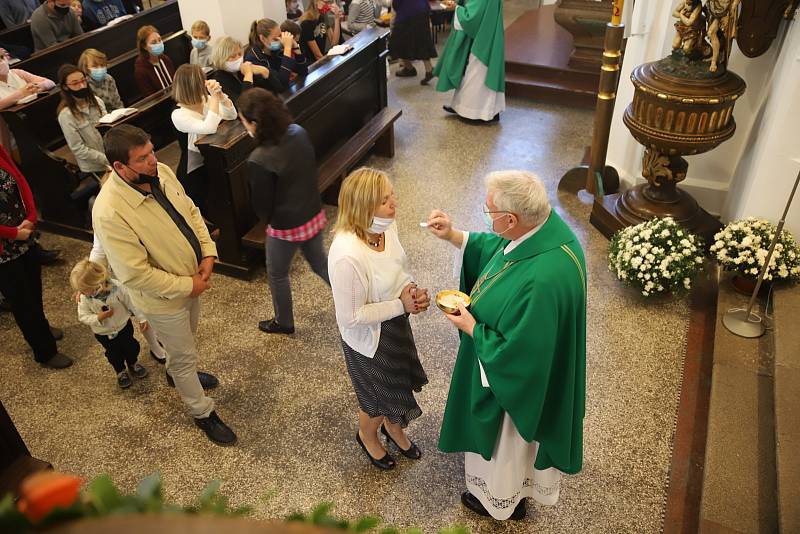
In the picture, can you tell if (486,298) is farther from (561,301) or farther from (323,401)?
(323,401)

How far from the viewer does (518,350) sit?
2.28 metres

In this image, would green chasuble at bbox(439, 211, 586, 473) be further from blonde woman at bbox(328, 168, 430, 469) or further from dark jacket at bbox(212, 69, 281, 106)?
dark jacket at bbox(212, 69, 281, 106)

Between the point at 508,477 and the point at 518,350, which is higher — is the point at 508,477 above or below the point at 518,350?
below

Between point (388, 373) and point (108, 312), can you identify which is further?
point (108, 312)

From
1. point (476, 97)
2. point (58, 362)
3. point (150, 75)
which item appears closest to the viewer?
point (58, 362)

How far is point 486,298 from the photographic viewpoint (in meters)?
2.43

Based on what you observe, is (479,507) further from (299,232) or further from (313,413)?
(299,232)

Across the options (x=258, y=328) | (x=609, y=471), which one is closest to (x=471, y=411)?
(x=609, y=471)

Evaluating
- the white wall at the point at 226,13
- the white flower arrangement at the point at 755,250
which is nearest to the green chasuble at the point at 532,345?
the white flower arrangement at the point at 755,250

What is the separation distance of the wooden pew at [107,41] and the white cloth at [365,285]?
4.26m

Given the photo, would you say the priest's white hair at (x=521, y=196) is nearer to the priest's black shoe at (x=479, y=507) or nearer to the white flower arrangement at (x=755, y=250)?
the priest's black shoe at (x=479, y=507)

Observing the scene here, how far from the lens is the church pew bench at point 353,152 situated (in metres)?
→ 4.56

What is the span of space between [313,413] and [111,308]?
1182 millimetres

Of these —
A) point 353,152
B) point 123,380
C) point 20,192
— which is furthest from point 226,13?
point 123,380
